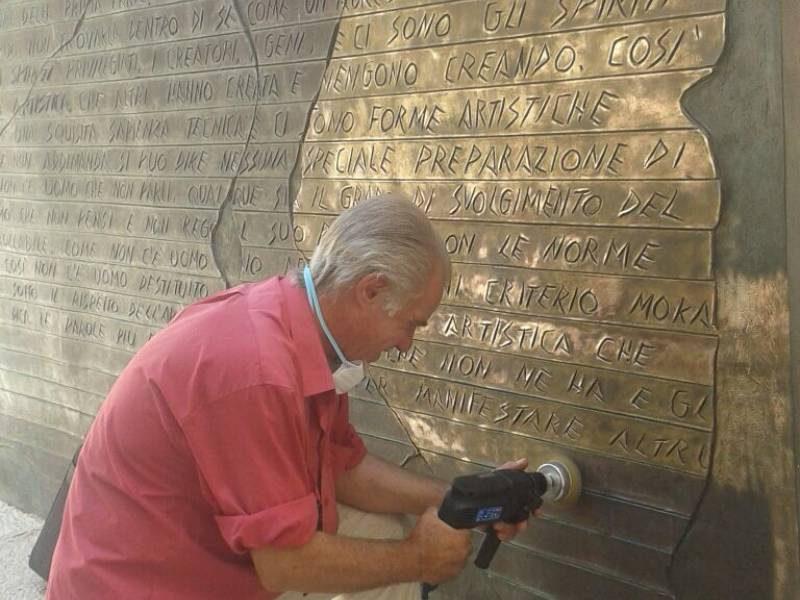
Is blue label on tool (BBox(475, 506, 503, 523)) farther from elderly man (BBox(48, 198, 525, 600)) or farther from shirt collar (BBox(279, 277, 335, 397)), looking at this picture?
shirt collar (BBox(279, 277, 335, 397))

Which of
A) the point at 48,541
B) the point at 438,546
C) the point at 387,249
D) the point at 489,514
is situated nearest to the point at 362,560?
the point at 438,546

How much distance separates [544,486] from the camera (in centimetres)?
207

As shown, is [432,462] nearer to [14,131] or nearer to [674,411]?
[674,411]

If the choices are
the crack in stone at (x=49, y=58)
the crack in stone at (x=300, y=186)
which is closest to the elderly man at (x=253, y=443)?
the crack in stone at (x=300, y=186)

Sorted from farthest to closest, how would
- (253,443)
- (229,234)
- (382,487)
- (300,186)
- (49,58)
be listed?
1. (49,58)
2. (229,234)
3. (300,186)
4. (382,487)
5. (253,443)

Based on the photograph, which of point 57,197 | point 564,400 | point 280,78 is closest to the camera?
point 564,400

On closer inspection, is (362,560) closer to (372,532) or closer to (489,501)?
(489,501)

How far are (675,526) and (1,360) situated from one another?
136 inches

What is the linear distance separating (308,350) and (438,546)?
52 cm

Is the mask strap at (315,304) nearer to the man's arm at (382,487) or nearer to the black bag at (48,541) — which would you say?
the man's arm at (382,487)

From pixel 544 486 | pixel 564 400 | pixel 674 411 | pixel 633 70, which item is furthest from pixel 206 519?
pixel 633 70

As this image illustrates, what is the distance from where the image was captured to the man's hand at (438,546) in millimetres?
1881

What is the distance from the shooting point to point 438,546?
6.18 ft

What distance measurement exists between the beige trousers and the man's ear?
72cm
